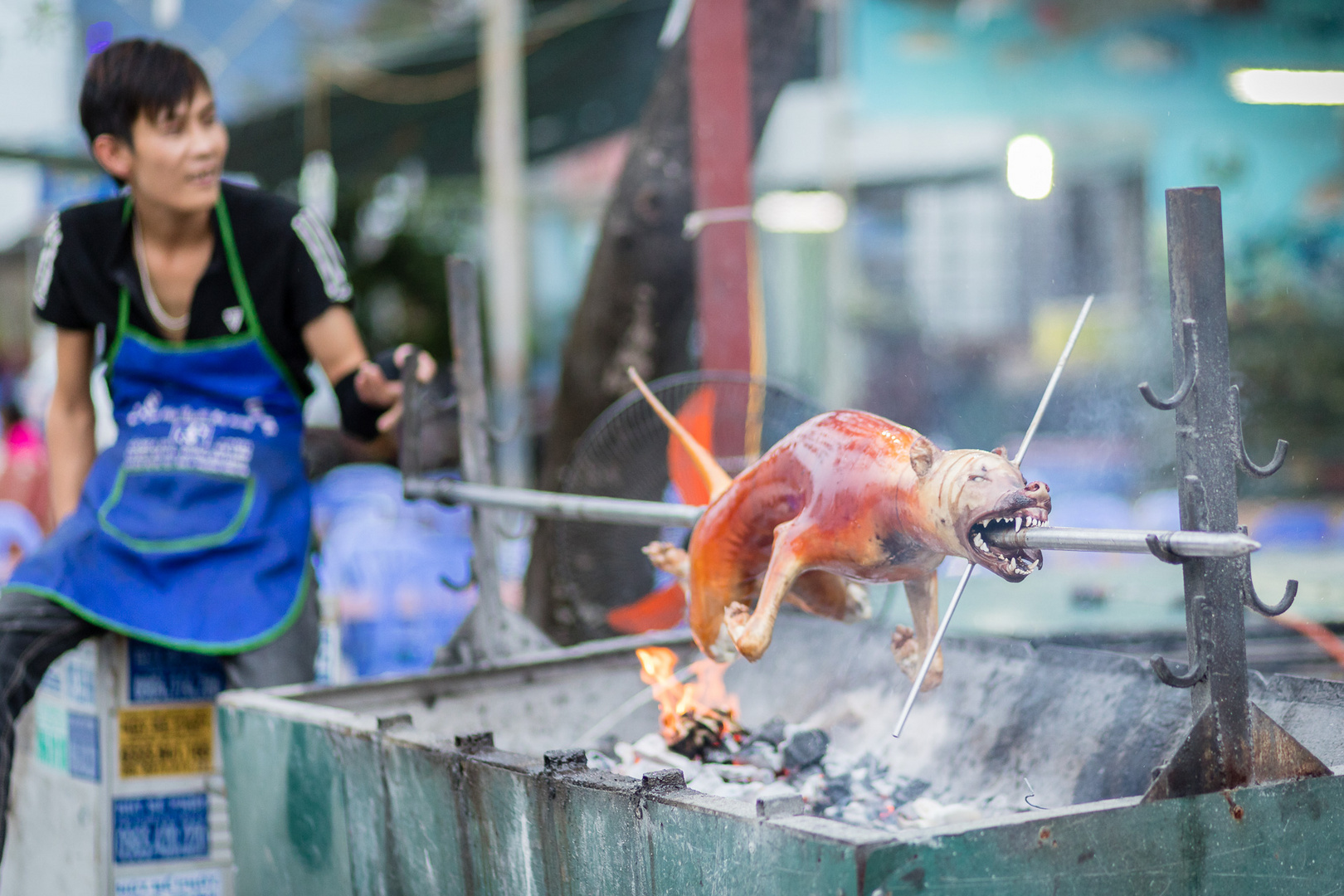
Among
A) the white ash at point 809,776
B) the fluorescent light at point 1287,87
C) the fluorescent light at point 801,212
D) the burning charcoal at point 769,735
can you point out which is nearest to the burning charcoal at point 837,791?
the white ash at point 809,776

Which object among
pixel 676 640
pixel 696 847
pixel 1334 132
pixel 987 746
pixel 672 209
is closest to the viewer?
pixel 696 847

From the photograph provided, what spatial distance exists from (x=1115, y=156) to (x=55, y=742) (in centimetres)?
1092

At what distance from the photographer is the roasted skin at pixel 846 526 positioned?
2045 millimetres

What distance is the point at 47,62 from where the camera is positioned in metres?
7.31

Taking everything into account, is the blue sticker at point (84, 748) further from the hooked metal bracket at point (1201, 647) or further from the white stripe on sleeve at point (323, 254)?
the hooked metal bracket at point (1201, 647)

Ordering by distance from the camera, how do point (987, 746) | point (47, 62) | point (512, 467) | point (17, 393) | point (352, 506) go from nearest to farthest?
point (987, 746)
point (352, 506)
point (47, 62)
point (17, 393)
point (512, 467)

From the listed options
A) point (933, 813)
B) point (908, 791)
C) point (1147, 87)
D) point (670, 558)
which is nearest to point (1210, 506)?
point (933, 813)

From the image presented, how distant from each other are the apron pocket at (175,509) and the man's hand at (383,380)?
402mm

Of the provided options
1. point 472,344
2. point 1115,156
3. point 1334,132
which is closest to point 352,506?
point 472,344

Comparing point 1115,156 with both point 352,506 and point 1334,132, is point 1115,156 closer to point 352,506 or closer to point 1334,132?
point 1334,132

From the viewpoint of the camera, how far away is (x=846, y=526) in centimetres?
232

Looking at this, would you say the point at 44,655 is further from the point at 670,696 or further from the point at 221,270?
the point at 670,696

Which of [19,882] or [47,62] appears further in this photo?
[47,62]

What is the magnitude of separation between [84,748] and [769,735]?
6.33 ft
